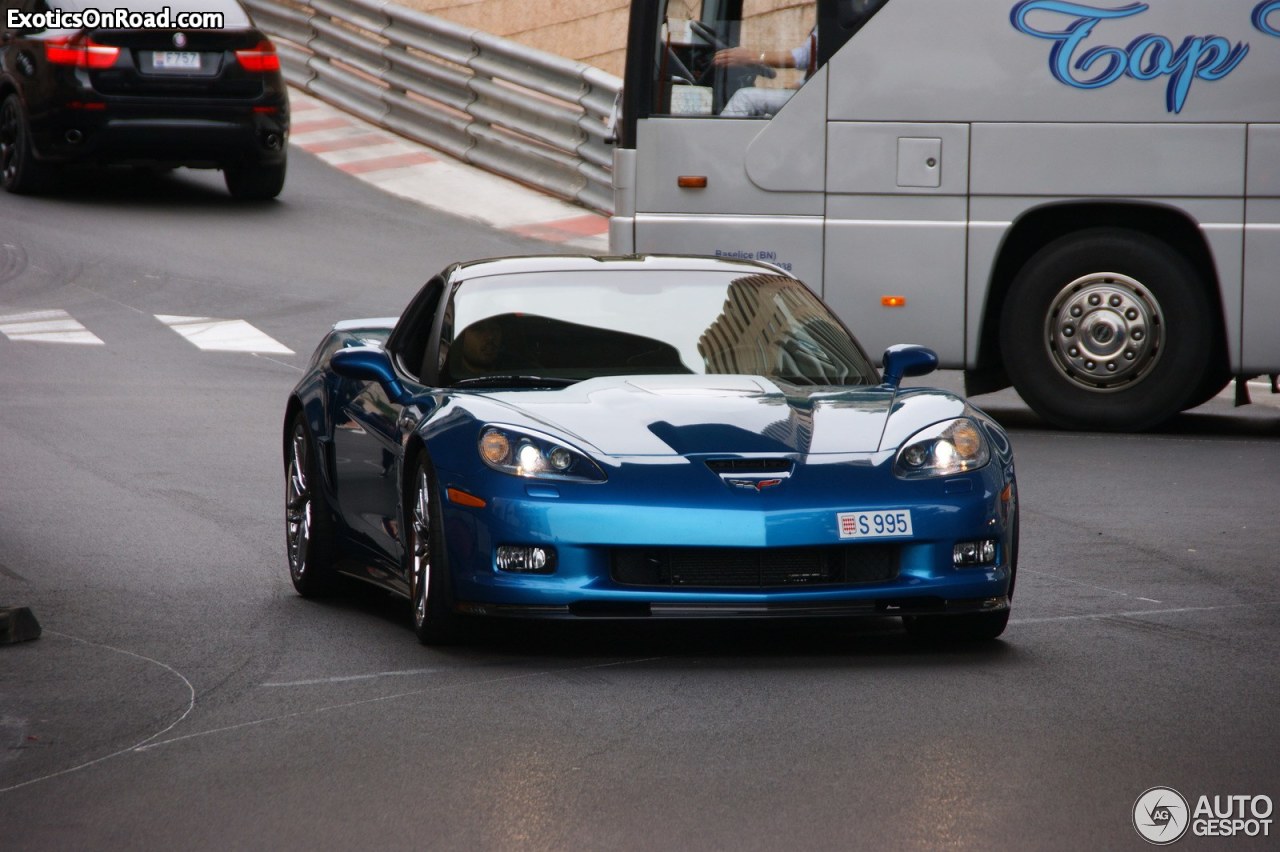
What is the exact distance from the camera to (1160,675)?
6.78 meters

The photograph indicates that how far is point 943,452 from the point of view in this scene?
7168 mm

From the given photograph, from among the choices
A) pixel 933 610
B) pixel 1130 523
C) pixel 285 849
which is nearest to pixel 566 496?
pixel 933 610

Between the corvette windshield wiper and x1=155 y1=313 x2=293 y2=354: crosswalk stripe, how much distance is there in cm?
801

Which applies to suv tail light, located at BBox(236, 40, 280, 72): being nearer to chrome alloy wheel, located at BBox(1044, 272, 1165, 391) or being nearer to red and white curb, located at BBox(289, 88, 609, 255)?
red and white curb, located at BBox(289, 88, 609, 255)

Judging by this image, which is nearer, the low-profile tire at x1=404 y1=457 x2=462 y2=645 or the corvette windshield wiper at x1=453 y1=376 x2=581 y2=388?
the low-profile tire at x1=404 y1=457 x2=462 y2=645

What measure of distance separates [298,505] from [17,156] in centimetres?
1196

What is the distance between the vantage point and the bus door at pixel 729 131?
547 inches

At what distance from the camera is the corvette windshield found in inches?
314

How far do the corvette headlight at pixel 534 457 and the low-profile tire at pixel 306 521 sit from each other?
170cm

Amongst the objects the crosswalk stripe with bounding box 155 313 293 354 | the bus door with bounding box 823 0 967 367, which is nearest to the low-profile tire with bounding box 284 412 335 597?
the bus door with bounding box 823 0 967 367

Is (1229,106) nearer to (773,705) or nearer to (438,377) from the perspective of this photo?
(438,377)

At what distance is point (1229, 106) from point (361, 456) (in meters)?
7.03

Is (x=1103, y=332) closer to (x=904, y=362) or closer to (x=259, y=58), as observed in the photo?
(x=904, y=362)

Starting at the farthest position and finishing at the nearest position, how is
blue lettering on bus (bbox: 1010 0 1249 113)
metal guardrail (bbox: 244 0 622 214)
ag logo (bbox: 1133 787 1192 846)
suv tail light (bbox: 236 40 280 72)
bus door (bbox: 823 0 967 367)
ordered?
metal guardrail (bbox: 244 0 622 214) < suv tail light (bbox: 236 40 280 72) < bus door (bbox: 823 0 967 367) < blue lettering on bus (bbox: 1010 0 1249 113) < ag logo (bbox: 1133 787 1192 846)
